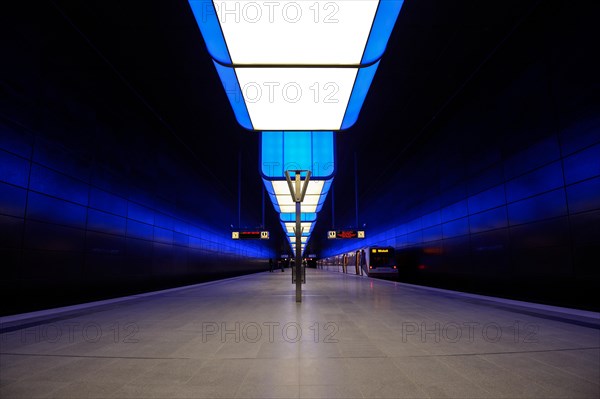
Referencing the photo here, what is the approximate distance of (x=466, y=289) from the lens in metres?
13.3

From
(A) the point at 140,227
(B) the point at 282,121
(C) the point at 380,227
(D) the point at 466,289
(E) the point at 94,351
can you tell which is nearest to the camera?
(E) the point at 94,351

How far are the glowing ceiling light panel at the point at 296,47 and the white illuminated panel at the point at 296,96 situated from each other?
36 millimetres

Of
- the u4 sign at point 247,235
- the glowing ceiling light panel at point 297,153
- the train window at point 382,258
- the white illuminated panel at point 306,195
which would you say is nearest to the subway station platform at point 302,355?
the glowing ceiling light panel at point 297,153

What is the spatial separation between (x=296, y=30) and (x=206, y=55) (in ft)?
9.16

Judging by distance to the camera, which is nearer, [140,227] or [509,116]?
[509,116]

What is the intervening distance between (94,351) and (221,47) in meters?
8.58

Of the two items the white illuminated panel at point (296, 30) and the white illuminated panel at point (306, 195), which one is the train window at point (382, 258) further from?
the white illuminated panel at point (296, 30)

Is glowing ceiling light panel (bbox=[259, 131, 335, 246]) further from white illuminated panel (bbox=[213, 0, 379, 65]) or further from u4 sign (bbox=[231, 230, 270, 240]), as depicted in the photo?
white illuminated panel (bbox=[213, 0, 379, 65])

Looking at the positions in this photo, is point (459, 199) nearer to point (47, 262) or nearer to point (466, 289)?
point (466, 289)

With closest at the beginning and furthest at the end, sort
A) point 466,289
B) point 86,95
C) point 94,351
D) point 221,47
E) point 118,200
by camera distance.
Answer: point 94,351 → point 86,95 → point 221,47 → point 118,200 → point 466,289

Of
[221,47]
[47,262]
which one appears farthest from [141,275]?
[221,47]

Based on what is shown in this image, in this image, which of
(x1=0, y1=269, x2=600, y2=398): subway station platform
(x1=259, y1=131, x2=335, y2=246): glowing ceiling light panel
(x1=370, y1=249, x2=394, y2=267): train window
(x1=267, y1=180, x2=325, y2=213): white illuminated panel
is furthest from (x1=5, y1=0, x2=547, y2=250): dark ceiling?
(x1=370, y1=249, x2=394, y2=267): train window

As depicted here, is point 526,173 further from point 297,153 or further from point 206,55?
point 297,153

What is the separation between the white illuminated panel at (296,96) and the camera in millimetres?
11633
